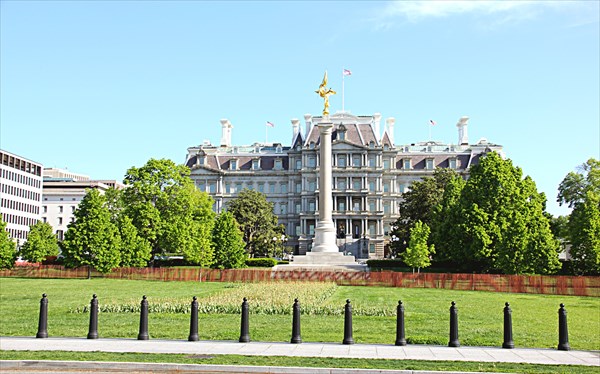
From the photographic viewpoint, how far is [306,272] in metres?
44.5

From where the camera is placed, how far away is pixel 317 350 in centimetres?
1436

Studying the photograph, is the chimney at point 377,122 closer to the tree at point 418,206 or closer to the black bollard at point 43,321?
the tree at point 418,206

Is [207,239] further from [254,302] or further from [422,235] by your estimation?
[254,302]

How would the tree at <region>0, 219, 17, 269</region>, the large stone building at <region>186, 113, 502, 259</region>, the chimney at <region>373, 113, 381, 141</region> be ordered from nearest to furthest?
the tree at <region>0, 219, 17, 269</region>, the large stone building at <region>186, 113, 502, 259</region>, the chimney at <region>373, 113, 381, 141</region>

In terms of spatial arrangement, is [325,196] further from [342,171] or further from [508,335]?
[508,335]

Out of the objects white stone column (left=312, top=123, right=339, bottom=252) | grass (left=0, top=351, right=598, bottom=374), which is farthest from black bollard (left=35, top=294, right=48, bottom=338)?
white stone column (left=312, top=123, right=339, bottom=252)

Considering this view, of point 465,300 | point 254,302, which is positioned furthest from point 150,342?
point 465,300

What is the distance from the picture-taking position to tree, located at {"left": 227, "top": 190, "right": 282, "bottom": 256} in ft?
285

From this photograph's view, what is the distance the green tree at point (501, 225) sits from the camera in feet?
156

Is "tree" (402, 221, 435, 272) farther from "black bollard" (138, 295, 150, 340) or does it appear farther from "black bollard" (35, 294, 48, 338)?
"black bollard" (35, 294, 48, 338)

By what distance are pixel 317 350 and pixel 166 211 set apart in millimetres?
53223

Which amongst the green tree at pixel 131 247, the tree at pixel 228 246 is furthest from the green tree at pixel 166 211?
the green tree at pixel 131 247

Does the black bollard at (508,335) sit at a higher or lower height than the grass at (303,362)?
higher

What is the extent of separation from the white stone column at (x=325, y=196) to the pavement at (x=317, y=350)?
162ft
